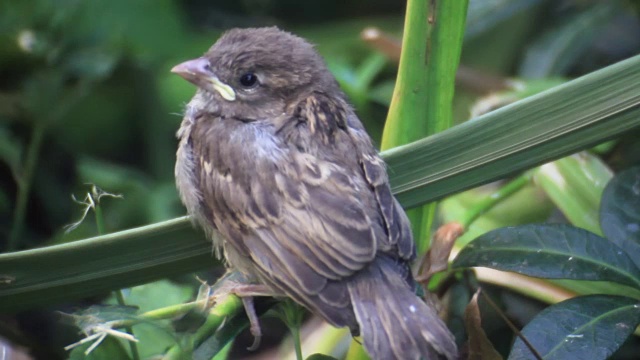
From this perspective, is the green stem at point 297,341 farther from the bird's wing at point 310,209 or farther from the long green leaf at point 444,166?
the long green leaf at point 444,166

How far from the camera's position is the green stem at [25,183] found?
9.65 ft

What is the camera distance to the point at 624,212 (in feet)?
7.34

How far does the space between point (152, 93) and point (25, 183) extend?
713 millimetres

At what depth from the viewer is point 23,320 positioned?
9.90 ft

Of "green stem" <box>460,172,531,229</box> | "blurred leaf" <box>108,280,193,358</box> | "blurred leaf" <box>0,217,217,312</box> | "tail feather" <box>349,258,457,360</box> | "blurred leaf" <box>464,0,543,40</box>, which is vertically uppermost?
"blurred leaf" <box>464,0,543,40</box>

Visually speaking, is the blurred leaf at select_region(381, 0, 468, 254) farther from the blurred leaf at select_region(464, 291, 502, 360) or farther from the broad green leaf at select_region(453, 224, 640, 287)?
the blurred leaf at select_region(464, 291, 502, 360)

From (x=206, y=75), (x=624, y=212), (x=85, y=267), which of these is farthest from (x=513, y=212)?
(x=85, y=267)

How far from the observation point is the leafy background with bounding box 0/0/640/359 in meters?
2.88

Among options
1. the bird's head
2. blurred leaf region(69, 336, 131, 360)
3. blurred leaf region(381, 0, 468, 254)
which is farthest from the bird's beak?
blurred leaf region(69, 336, 131, 360)

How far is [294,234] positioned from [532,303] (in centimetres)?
101

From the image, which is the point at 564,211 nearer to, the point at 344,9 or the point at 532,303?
the point at 532,303

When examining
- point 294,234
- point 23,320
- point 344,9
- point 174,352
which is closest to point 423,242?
point 294,234

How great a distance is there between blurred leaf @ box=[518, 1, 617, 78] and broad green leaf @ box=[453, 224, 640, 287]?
1.40m

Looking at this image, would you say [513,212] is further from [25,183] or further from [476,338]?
[25,183]
